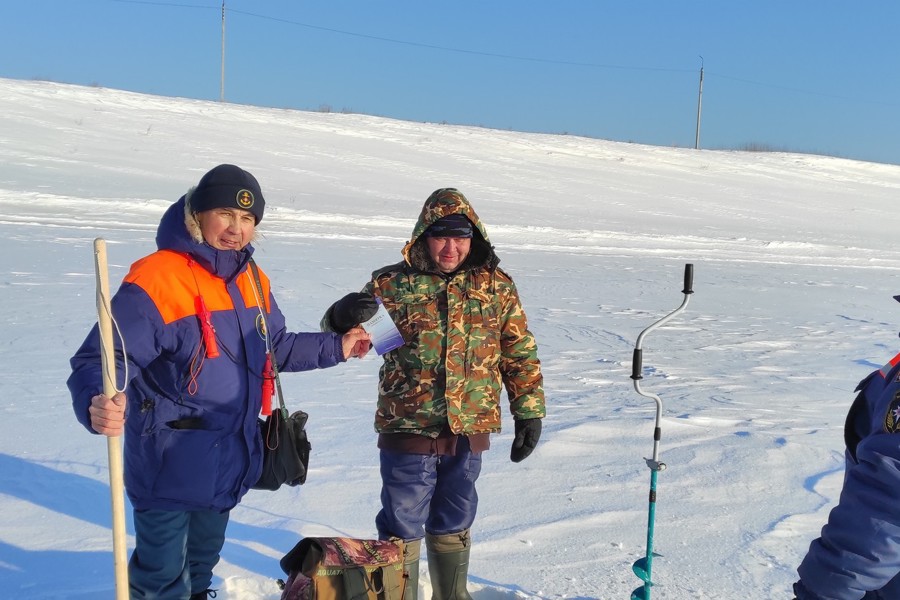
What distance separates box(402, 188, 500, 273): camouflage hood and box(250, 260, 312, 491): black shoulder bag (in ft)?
1.87

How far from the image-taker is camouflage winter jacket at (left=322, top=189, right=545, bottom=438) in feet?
8.79

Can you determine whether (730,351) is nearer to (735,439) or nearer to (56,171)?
(735,439)

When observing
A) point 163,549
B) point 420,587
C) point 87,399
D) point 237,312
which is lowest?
point 420,587

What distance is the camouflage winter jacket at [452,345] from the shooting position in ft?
8.79

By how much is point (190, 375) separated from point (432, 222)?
0.96 metres

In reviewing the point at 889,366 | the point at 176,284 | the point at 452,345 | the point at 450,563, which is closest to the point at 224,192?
the point at 176,284

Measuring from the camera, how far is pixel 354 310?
2684mm

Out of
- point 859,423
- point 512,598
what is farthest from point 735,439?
point 859,423

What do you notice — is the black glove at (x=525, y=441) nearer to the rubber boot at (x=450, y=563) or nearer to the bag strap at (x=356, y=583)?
the rubber boot at (x=450, y=563)

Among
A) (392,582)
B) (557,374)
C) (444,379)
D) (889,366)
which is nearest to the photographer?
(889,366)

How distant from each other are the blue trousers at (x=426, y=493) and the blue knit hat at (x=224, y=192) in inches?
38.3

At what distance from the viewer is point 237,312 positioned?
2414mm

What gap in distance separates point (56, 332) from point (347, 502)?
11.0ft

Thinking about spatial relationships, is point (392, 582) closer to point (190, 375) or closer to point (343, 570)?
point (343, 570)
